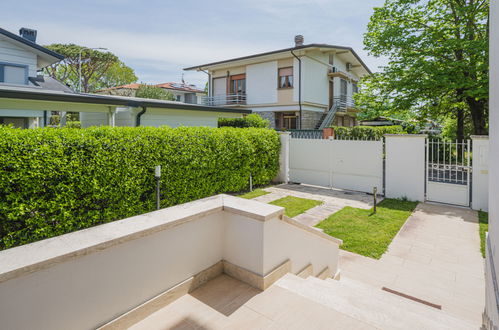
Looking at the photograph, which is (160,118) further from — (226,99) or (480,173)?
(226,99)

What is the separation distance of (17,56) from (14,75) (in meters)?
0.81

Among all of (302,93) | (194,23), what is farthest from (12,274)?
(302,93)

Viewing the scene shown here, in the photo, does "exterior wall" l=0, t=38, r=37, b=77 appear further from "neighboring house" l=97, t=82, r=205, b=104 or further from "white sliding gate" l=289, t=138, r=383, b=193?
"neighboring house" l=97, t=82, r=205, b=104

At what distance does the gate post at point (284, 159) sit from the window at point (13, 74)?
11439 millimetres

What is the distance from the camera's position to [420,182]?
30.7 feet

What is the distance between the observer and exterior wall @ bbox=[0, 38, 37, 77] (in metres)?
11.7

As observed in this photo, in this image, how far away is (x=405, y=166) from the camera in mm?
9539

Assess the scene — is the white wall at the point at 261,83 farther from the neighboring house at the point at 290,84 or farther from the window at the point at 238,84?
the window at the point at 238,84

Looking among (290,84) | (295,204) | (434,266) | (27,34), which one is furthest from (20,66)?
(434,266)

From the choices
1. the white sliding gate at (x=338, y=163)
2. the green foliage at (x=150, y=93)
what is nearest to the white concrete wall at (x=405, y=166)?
the white sliding gate at (x=338, y=163)

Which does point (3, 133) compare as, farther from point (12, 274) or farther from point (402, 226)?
point (402, 226)

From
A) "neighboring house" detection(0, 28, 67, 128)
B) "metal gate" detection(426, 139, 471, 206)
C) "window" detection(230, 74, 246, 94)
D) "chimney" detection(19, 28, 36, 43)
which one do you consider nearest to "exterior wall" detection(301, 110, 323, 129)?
"window" detection(230, 74, 246, 94)

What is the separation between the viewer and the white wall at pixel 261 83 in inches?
870

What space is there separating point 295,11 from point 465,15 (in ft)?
29.7
